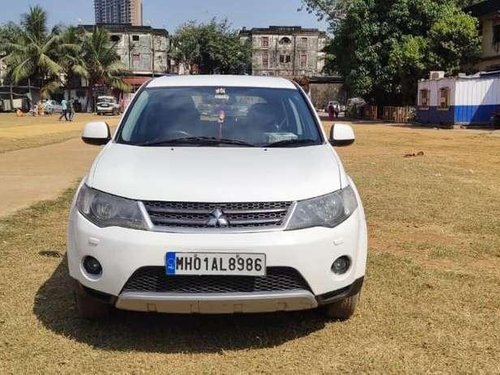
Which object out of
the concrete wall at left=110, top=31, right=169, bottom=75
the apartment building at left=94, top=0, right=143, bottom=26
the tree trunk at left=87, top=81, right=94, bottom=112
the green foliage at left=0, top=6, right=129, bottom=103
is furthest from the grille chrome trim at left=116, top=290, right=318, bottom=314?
the apartment building at left=94, top=0, right=143, bottom=26

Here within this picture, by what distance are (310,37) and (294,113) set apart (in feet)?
252

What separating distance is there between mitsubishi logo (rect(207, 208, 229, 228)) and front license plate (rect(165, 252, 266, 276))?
0.54 ft

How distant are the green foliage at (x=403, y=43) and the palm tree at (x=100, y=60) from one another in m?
27.7

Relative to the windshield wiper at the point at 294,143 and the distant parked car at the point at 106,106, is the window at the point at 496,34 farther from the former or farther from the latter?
the windshield wiper at the point at 294,143

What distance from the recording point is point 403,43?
37531mm

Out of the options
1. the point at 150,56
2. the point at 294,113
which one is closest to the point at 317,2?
the point at 150,56

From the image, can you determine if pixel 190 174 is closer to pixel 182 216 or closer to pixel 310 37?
pixel 182 216

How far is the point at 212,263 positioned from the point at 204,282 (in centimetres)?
14

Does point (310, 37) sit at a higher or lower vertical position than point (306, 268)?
higher

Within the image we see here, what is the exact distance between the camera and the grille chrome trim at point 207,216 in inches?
134

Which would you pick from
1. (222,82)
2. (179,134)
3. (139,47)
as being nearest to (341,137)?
(222,82)

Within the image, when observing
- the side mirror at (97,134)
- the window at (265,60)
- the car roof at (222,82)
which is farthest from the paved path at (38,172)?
the window at (265,60)

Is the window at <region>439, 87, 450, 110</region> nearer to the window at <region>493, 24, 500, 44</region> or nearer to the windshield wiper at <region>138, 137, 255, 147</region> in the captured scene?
the window at <region>493, 24, 500, 44</region>

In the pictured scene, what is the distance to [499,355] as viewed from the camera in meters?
3.58
